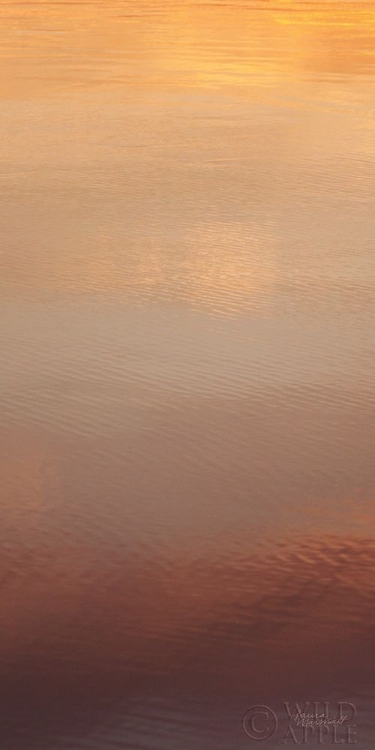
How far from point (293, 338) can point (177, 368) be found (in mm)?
1015

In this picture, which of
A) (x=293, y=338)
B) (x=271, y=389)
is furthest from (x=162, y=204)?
(x=271, y=389)

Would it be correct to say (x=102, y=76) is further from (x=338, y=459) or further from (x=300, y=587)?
(x=300, y=587)

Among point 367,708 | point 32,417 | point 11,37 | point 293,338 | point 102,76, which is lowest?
point 367,708

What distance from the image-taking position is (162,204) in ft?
38.2

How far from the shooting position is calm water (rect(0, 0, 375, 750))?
452 centimetres

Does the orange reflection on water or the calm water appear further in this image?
the orange reflection on water

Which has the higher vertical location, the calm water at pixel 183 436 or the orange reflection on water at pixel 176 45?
the orange reflection on water at pixel 176 45

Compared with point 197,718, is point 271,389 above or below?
above

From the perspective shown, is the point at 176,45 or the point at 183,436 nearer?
the point at 183,436

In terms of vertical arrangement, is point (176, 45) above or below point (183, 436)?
above

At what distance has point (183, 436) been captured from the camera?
6.54 m

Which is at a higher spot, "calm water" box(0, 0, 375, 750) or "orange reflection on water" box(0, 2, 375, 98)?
"orange reflection on water" box(0, 2, 375, 98)

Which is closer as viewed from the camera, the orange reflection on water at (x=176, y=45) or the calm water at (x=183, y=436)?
the calm water at (x=183, y=436)

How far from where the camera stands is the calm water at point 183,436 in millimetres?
4523
